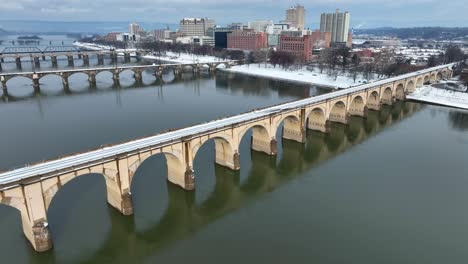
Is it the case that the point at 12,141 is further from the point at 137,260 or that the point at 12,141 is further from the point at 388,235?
the point at 388,235

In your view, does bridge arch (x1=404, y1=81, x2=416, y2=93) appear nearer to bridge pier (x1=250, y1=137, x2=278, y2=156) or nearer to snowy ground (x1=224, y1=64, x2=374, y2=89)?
snowy ground (x1=224, y1=64, x2=374, y2=89)

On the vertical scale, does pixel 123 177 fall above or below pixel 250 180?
above

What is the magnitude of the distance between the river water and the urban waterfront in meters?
0.11

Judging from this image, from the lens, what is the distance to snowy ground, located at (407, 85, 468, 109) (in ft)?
232

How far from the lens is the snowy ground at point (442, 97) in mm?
70750

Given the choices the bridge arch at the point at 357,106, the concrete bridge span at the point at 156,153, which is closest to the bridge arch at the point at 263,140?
the concrete bridge span at the point at 156,153

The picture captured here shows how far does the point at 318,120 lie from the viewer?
50.4 metres

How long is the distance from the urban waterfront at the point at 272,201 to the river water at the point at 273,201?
109 millimetres

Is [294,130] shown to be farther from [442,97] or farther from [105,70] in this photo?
[105,70]

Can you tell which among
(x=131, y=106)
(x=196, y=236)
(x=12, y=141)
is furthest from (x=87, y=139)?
(x=196, y=236)

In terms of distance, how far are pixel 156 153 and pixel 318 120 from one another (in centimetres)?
2948

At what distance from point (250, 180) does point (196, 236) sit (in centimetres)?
1131

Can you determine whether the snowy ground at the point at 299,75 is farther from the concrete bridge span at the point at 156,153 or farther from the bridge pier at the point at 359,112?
the concrete bridge span at the point at 156,153

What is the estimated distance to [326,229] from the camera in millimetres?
26984
